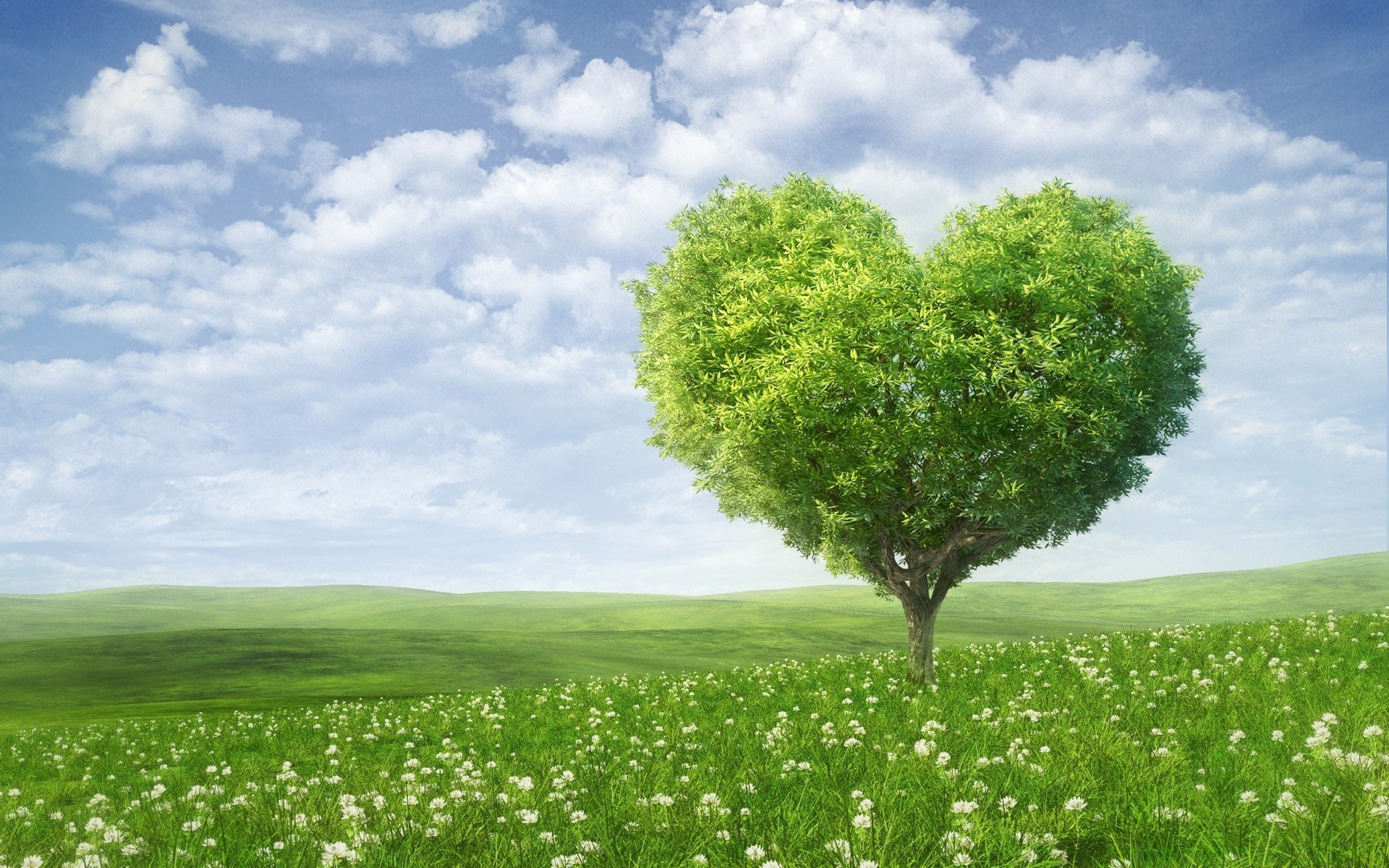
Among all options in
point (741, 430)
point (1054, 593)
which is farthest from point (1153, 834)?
point (1054, 593)

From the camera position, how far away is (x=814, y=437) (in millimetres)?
19031

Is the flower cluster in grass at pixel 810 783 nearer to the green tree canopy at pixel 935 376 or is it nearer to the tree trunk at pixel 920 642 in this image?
the tree trunk at pixel 920 642

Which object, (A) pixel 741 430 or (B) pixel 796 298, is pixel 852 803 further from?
(B) pixel 796 298

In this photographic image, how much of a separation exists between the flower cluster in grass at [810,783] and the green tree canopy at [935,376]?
4421mm

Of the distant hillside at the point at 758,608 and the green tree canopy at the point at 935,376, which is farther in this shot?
the distant hillside at the point at 758,608

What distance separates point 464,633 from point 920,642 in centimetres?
6516

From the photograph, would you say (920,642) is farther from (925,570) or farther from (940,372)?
(940,372)

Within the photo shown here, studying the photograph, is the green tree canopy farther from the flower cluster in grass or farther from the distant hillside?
the distant hillside

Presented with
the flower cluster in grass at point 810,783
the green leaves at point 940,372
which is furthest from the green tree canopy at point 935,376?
the flower cluster in grass at point 810,783

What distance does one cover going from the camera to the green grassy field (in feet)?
152

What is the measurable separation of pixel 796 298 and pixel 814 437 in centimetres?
326

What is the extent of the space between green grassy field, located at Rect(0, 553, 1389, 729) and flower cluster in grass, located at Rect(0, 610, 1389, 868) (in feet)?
78.5

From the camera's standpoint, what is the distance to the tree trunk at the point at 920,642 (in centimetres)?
2025

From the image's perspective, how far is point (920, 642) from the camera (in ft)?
68.3
